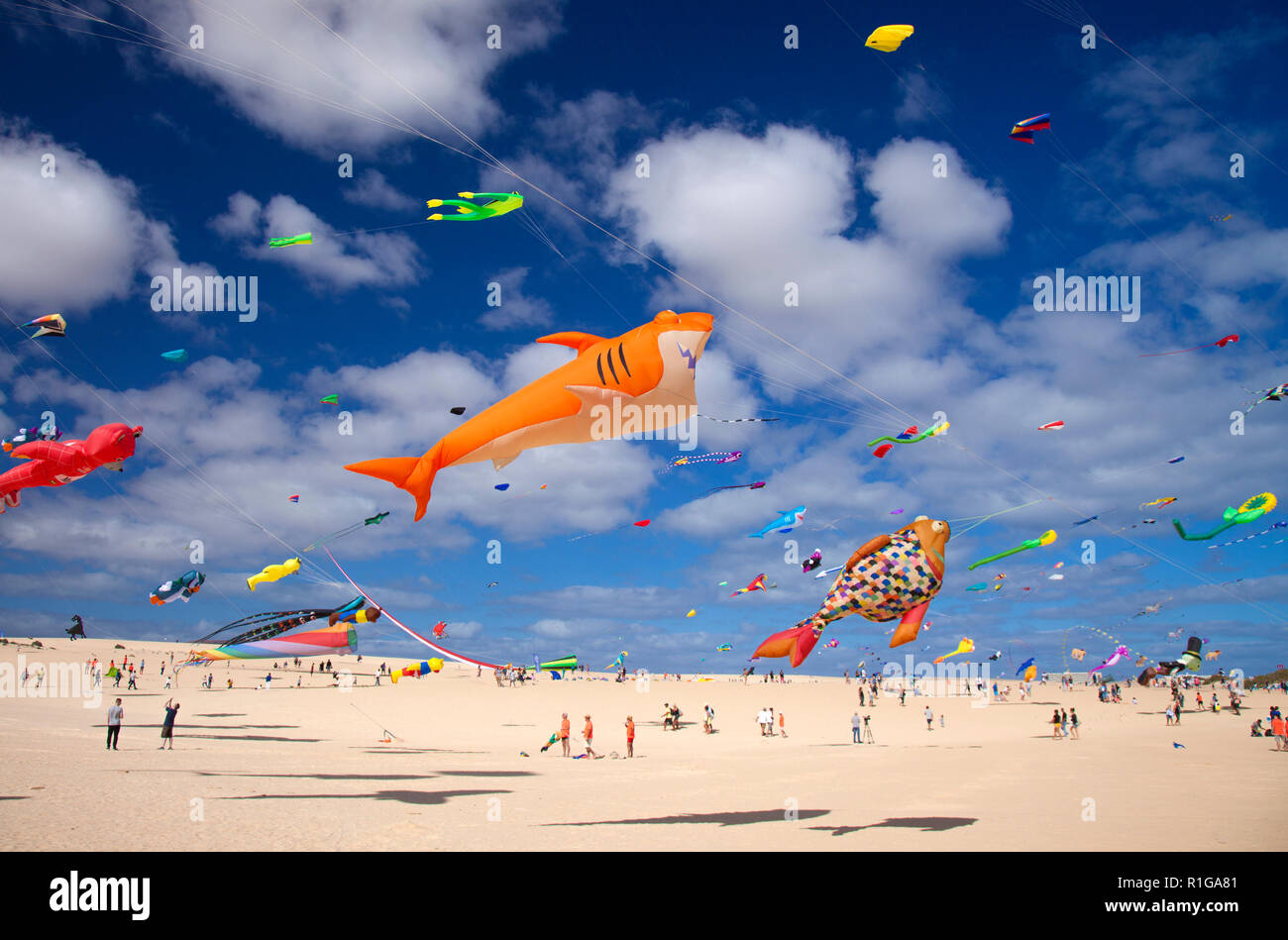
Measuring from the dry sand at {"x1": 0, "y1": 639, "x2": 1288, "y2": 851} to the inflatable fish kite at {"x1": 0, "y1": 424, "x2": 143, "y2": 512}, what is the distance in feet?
16.6

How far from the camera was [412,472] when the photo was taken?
6957 millimetres

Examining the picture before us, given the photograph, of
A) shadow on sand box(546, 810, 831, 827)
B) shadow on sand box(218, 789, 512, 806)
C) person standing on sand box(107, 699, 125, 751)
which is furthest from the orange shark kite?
person standing on sand box(107, 699, 125, 751)

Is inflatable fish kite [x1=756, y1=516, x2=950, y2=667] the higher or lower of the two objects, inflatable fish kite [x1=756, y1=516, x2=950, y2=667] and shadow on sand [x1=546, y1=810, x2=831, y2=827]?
the higher

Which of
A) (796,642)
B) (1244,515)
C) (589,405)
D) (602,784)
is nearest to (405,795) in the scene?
(602,784)

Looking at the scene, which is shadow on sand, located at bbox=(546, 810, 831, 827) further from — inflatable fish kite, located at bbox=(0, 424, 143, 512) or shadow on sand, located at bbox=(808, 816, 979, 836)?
inflatable fish kite, located at bbox=(0, 424, 143, 512)

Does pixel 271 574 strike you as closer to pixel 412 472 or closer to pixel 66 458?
pixel 66 458

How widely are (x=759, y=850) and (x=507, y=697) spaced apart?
32.9 m

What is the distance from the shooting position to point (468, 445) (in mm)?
7117

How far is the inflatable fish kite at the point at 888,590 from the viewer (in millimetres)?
8562

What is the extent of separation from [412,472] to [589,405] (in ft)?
5.99

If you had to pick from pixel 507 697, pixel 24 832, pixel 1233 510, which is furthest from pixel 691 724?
pixel 24 832

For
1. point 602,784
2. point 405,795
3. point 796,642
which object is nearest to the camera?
point 796,642

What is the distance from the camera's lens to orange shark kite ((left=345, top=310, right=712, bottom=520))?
7.05 meters
